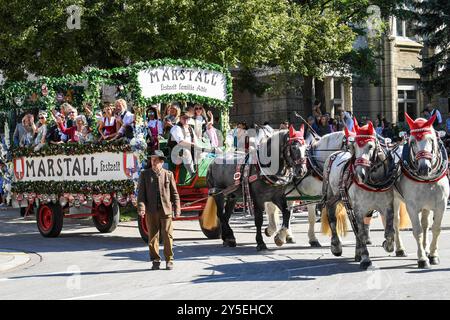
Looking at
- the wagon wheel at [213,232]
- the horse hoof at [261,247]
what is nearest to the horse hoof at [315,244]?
the horse hoof at [261,247]

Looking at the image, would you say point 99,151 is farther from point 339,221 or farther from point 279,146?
point 339,221

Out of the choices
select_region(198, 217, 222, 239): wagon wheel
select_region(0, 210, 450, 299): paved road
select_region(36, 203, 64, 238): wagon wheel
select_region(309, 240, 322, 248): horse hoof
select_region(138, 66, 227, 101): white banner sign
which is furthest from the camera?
select_region(36, 203, 64, 238): wagon wheel

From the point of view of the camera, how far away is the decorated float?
46.9 feet

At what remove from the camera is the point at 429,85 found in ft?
101

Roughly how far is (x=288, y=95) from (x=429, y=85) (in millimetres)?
5826

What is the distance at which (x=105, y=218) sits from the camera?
16594 mm

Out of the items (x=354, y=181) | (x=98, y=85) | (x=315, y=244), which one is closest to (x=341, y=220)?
(x=315, y=244)

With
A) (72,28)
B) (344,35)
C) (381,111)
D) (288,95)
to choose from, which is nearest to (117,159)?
(72,28)

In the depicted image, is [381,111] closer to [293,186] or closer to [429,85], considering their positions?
[429,85]

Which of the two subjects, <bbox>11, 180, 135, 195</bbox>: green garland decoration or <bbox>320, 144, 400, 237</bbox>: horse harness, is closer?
<bbox>320, 144, 400, 237</bbox>: horse harness

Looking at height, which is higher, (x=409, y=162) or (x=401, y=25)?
(x=401, y=25)

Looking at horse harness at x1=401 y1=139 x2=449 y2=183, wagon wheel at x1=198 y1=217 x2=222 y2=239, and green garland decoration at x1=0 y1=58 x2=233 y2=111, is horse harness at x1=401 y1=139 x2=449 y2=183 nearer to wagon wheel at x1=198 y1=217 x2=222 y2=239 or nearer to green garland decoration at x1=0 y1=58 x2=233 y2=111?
wagon wheel at x1=198 y1=217 x2=222 y2=239

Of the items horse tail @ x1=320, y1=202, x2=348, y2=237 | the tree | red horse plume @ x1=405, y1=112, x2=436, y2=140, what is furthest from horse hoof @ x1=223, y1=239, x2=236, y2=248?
the tree
